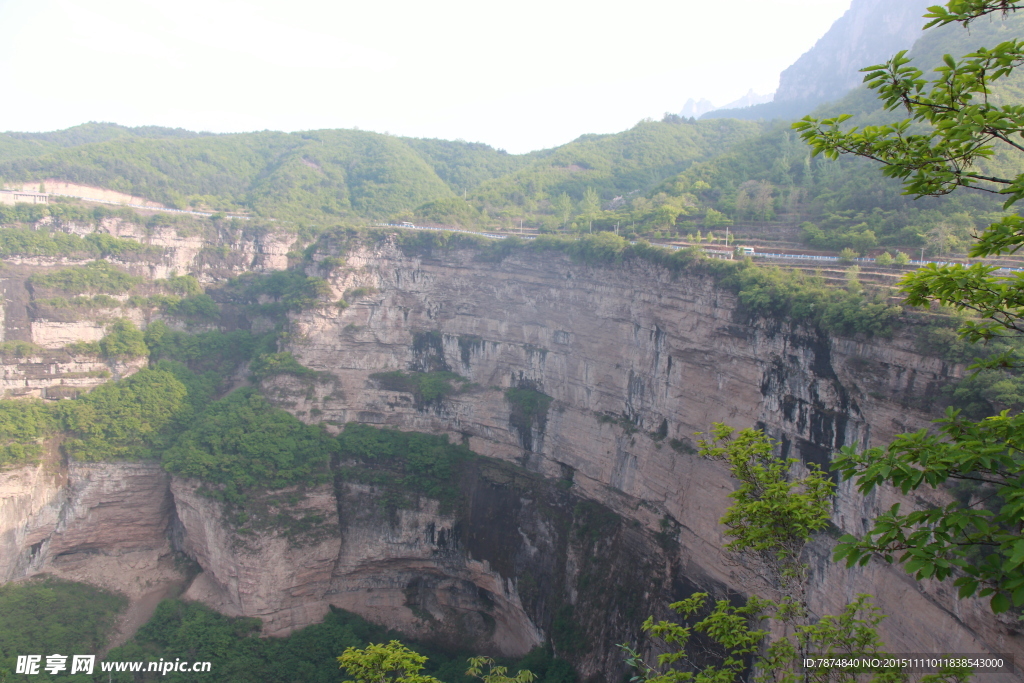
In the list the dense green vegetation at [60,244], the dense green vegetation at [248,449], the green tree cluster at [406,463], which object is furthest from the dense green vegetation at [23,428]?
the green tree cluster at [406,463]

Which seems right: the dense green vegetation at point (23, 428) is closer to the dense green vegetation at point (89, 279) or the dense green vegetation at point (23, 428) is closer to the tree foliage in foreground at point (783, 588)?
the dense green vegetation at point (89, 279)

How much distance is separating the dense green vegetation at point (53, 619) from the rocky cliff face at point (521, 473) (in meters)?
1.68

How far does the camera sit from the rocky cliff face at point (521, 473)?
1953 centimetres

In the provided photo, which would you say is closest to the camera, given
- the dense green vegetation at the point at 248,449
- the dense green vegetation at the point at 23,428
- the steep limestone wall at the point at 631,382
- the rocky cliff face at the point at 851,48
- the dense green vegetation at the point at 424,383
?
the steep limestone wall at the point at 631,382

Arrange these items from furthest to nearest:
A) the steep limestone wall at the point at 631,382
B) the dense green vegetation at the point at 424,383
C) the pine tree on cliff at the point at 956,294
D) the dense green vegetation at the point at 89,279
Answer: the dense green vegetation at the point at 89,279 < the dense green vegetation at the point at 424,383 < the steep limestone wall at the point at 631,382 < the pine tree on cliff at the point at 956,294

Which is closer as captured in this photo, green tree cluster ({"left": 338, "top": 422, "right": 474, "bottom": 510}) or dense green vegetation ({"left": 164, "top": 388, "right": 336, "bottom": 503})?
dense green vegetation ({"left": 164, "top": 388, "right": 336, "bottom": 503})

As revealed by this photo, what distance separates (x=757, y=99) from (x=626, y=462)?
302 ft

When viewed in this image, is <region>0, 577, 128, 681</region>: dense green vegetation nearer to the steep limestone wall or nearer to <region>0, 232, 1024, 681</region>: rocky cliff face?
<region>0, 232, 1024, 681</region>: rocky cliff face

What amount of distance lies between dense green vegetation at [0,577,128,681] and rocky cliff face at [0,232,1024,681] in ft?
5.52

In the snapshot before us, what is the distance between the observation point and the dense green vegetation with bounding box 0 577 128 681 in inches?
981

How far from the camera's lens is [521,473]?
31.0 m

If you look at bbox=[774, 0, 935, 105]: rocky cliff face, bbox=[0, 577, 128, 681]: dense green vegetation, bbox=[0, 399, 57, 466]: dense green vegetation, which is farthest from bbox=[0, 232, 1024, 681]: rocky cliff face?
bbox=[774, 0, 935, 105]: rocky cliff face

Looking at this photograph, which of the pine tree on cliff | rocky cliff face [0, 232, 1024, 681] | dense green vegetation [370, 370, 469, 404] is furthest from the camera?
dense green vegetation [370, 370, 469, 404]

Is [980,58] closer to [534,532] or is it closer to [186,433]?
[534,532]
